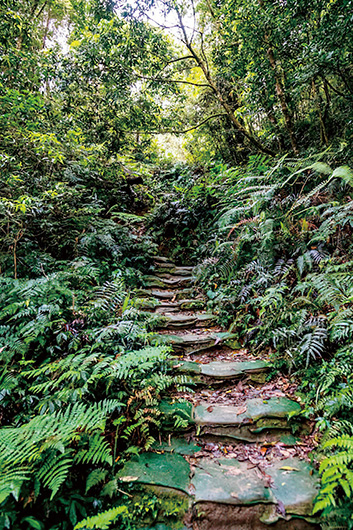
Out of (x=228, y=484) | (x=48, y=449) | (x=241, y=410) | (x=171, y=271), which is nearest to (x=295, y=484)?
(x=228, y=484)

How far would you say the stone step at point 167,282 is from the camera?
529 cm

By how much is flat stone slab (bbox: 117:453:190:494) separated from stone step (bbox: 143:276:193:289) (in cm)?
349

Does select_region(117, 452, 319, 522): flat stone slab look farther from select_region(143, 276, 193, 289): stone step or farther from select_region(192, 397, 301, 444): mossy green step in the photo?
select_region(143, 276, 193, 289): stone step

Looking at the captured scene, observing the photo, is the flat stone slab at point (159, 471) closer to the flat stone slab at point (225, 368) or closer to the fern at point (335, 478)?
the fern at point (335, 478)

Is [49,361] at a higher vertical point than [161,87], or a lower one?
lower

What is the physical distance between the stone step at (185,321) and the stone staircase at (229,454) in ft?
1.89

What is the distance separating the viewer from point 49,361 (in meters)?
2.35

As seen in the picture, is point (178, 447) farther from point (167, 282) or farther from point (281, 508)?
point (167, 282)

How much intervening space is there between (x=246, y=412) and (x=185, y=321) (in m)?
1.88

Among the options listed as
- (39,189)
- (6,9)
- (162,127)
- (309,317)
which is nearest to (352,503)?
(309,317)

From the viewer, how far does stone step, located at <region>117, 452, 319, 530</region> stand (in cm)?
152

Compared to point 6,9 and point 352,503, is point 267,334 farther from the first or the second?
point 6,9

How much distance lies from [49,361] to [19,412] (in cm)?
46

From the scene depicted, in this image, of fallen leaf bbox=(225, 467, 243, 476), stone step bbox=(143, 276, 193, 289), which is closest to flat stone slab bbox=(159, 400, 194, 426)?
fallen leaf bbox=(225, 467, 243, 476)
